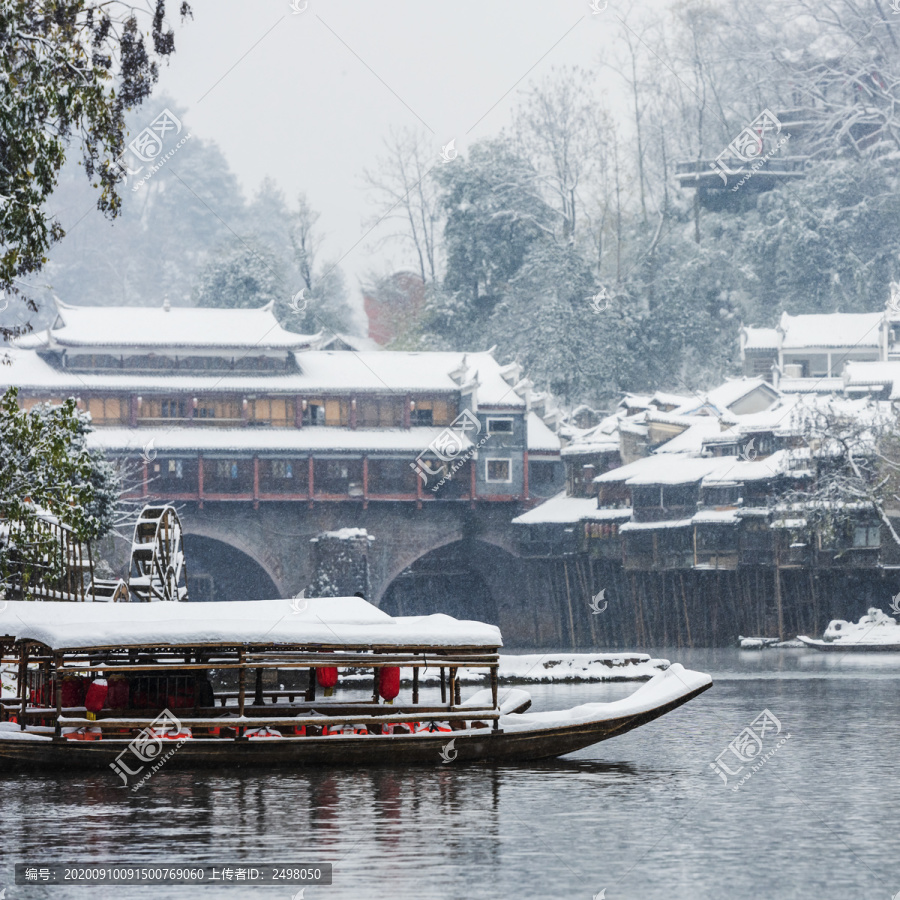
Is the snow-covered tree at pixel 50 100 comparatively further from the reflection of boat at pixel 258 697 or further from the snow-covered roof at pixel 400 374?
the snow-covered roof at pixel 400 374

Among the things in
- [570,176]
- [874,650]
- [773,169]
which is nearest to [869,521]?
[874,650]

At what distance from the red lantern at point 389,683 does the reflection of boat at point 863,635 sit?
105 ft

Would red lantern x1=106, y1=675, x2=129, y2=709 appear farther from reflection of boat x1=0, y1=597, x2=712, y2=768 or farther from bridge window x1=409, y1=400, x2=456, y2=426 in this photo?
bridge window x1=409, y1=400, x2=456, y2=426

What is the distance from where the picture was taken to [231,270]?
246 ft

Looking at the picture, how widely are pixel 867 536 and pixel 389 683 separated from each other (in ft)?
117

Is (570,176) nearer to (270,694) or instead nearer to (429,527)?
(429,527)

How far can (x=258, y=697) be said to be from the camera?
1906cm

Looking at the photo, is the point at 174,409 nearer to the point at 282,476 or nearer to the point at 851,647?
the point at 282,476

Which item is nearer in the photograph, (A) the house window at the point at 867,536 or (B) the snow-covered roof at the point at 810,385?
(A) the house window at the point at 867,536

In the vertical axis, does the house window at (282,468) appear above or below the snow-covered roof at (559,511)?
above

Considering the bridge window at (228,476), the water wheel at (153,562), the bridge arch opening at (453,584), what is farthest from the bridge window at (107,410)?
the water wheel at (153,562)

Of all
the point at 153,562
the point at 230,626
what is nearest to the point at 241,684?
the point at 230,626

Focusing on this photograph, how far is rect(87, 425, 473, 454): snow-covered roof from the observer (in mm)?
54844

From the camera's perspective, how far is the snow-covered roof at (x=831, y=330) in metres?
65.9
